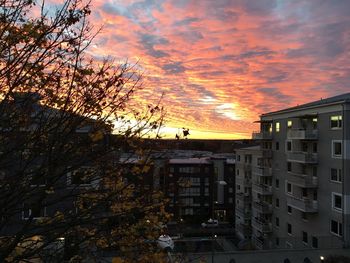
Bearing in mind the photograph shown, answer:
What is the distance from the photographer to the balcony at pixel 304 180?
28891mm

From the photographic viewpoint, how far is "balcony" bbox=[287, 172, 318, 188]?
2889 cm

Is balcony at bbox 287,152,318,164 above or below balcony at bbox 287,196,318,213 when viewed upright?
above

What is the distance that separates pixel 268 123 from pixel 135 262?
3501cm

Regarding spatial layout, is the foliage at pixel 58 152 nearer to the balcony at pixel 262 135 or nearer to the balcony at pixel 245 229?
Answer: the balcony at pixel 262 135

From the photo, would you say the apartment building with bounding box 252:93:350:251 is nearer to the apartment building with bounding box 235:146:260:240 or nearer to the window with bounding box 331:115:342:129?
the window with bounding box 331:115:342:129

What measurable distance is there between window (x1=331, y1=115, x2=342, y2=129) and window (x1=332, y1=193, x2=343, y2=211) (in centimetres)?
518

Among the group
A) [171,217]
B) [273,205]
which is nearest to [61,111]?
[171,217]

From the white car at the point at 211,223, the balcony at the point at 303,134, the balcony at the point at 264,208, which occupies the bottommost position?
the white car at the point at 211,223

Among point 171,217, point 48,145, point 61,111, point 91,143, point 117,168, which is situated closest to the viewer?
point 48,145

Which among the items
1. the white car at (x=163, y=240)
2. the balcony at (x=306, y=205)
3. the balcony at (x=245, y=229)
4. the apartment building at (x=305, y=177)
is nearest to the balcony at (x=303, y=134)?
the apartment building at (x=305, y=177)

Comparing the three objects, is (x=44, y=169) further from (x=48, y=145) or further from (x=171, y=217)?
(x=171, y=217)

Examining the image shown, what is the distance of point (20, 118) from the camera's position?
4.87 m

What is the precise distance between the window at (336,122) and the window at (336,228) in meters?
7.22

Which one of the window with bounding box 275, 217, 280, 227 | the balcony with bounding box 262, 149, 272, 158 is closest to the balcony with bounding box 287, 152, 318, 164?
the balcony with bounding box 262, 149, 272, 158
